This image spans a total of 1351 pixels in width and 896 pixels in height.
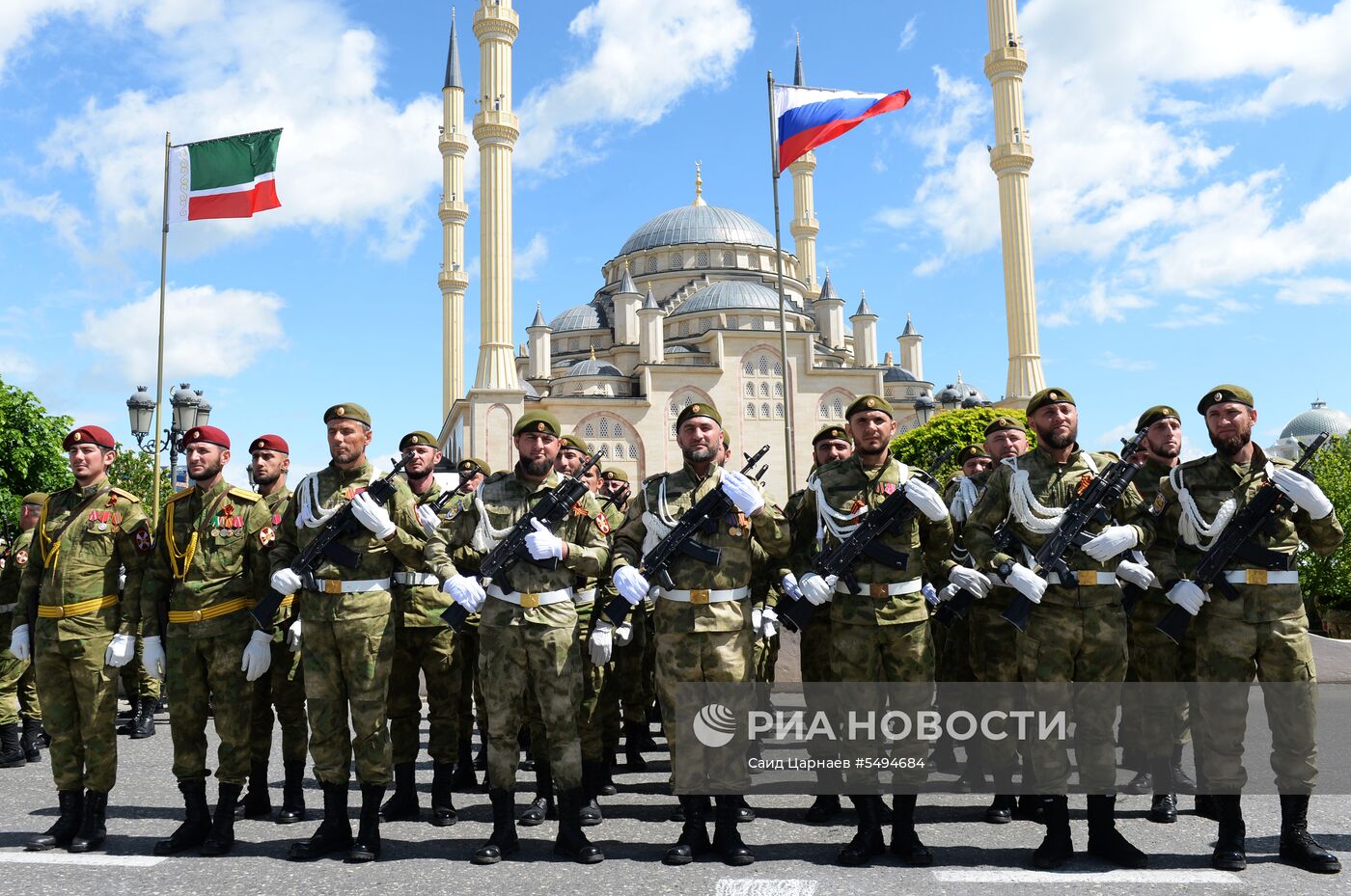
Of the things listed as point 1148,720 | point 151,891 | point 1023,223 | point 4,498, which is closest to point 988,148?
point 1023,223

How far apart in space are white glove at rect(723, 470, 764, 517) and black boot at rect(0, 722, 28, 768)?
7282mm

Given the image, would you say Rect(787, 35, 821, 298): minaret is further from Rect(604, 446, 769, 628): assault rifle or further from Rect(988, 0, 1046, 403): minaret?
Rect(604, 446, 769, 628): assault rifle

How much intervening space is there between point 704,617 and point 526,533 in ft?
3.56

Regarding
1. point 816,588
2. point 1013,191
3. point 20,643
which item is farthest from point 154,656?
point 1013,191

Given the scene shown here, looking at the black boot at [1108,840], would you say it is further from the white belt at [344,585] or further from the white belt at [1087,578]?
the white belt at [344,585]

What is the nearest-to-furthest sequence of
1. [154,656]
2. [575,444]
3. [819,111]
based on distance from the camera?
[154,656] → [575,444] → [819,111]

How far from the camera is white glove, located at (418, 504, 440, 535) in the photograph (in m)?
5.98

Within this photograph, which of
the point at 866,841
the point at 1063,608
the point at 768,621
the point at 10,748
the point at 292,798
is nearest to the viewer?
the point at 866,841

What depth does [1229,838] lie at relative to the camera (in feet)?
16.6

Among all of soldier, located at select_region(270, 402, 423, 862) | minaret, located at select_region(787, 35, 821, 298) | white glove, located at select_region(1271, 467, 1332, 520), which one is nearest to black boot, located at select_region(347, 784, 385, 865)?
soldier, located at select_region(270, 402, 423, 862)

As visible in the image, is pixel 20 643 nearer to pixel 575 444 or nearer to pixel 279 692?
pixel 279 692

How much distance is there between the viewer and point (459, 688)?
285 inches

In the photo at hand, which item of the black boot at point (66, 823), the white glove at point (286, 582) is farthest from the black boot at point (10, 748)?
the white glove at point (286, 582)

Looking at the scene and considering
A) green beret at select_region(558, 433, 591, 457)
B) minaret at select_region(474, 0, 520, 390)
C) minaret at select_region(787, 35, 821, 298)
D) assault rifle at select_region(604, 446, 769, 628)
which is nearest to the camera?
assault rifle at select_region(604, 446, 769, 628)
